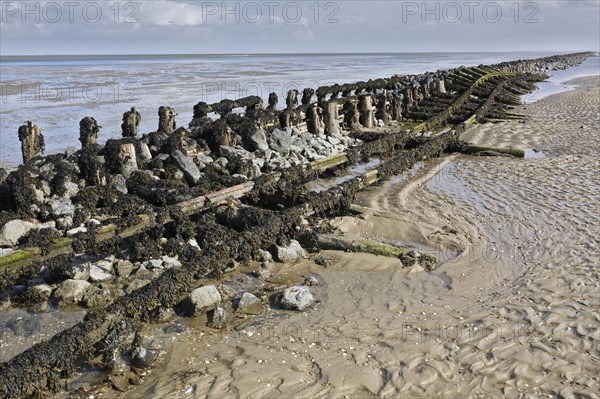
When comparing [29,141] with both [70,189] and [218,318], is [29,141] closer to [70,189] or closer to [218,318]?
[70,189]

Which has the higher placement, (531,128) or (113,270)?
(531,128)

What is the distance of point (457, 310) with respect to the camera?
5.14 meters

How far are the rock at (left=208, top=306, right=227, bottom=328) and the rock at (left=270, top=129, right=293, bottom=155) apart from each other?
694 centimetres

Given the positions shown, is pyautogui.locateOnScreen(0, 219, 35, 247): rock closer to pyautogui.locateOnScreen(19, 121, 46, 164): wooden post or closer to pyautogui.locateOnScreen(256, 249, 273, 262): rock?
pyautogui.locateOnScreen(256, 249, 273, 262): rock

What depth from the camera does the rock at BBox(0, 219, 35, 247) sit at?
6.25 meters

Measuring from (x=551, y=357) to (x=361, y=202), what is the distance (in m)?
4.84

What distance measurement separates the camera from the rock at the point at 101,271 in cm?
573

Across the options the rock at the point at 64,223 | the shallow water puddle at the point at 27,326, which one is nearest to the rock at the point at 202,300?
the shallow water puddle at the point at 27,326

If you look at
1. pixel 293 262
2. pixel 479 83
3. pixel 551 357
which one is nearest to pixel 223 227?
pixel 293 262

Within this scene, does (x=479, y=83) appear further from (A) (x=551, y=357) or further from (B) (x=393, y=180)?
(A) (x=551, y=357)

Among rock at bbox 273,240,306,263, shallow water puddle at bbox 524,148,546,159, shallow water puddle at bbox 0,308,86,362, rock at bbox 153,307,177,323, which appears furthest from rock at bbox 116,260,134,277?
shallow water puddle at bbox 524,148,546,159

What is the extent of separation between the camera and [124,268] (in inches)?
235

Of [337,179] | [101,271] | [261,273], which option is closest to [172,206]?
[101,271]

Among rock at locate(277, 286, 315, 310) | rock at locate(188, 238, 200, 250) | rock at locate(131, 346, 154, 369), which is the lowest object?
rock at locate(131, 346, 154, 369)
